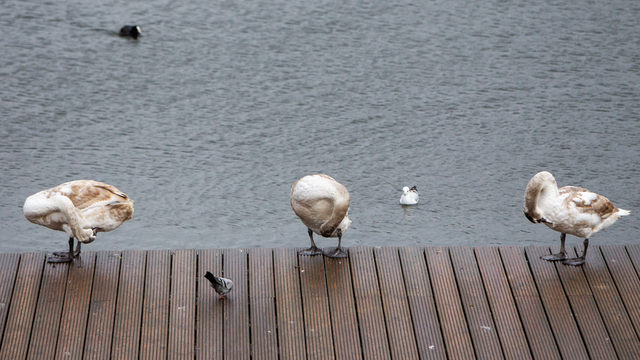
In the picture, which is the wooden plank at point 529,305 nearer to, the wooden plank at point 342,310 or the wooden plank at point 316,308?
the wooden plank at point 342,310

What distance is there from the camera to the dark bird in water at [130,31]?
11.6m

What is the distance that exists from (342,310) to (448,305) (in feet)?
2.70

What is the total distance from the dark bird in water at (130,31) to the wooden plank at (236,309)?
23.8 feet

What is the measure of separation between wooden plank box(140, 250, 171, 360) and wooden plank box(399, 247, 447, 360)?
1.84 metres

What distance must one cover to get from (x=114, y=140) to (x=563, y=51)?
7649 millimetres

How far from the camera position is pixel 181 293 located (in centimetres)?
515

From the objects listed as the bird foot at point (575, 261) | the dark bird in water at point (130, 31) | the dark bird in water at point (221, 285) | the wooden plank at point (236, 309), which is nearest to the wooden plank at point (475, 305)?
the bird foot at point (575, 261)

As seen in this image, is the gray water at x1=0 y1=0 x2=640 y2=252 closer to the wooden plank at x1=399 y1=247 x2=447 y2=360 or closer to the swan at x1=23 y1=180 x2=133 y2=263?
the swan at x1=23 y1=180 x2=133 y2=263

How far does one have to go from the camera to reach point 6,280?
17.1 feet

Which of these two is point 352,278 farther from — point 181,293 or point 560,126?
point 560,126

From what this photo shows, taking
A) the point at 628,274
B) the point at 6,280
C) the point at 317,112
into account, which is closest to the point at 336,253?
the point at 628,274

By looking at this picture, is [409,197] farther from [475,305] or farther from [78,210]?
[78,210]

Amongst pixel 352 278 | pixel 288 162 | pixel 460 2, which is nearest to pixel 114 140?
pixel 288 162

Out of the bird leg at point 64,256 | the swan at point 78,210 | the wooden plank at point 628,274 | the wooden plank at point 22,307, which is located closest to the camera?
the wooden plank at point 22,307
